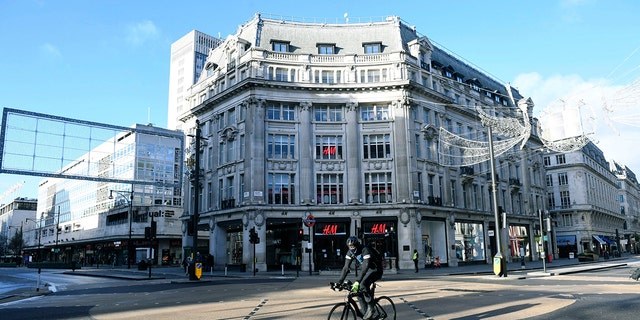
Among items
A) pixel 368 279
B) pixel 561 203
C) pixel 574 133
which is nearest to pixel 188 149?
pixel 574 133

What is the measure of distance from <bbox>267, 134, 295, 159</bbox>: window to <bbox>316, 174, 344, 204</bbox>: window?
11.4ft

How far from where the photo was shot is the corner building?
4228 centimetres

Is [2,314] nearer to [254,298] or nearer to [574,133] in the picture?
[254,298]

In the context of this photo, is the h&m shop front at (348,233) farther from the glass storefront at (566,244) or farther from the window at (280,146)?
the glass storefront at (566,244)

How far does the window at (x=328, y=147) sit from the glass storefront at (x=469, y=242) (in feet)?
47.3

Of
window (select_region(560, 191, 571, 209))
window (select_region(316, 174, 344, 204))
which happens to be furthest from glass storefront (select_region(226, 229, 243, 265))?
window (select_region(560, 191, 571, 209))

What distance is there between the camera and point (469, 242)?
4938 cm

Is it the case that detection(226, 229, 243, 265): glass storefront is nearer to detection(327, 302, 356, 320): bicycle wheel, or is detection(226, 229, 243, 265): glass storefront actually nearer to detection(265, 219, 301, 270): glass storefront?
detection(265, 219, 301, 270): glass storefront

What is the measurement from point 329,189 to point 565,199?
57.8 m

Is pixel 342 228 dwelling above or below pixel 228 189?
below

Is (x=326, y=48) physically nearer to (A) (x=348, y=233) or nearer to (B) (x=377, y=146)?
(B) (x=377, y=146)

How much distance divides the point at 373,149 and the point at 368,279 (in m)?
35.8

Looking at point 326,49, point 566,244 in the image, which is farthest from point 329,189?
point 566,244

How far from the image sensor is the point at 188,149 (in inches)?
2186
